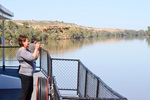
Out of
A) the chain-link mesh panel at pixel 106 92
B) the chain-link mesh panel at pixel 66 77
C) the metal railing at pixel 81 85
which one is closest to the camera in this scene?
the metal railing at pixel 81 85

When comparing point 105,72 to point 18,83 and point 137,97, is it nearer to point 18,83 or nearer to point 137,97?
point 137,97

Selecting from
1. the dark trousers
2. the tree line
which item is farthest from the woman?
the tree line

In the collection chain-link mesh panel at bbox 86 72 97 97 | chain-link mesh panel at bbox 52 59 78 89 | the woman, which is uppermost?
the woman

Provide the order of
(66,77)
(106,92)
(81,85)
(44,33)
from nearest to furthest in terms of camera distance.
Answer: (106,92), (81,85), (66,77), (44,33)

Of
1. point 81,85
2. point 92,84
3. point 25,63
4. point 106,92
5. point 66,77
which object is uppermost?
point 25,63

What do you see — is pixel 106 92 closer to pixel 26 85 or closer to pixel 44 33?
pixel 26 85

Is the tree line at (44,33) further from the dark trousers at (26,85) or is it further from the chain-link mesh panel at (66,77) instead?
the dark trousers at (26,85)

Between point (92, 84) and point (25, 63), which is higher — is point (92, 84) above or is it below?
below

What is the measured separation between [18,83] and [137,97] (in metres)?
11.1

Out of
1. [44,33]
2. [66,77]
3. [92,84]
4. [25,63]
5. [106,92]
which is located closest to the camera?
[106,92]

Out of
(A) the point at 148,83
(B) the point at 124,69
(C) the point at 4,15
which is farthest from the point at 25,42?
(B) the point at 124,69

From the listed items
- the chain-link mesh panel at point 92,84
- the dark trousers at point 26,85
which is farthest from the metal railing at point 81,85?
the dark trousers at point 26,85

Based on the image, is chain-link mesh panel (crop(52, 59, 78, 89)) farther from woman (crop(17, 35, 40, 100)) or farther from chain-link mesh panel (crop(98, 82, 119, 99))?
chain-link mesh panel (crop(98, 82, 119, 99))

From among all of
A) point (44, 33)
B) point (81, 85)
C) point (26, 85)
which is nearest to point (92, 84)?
point (26, 85)
